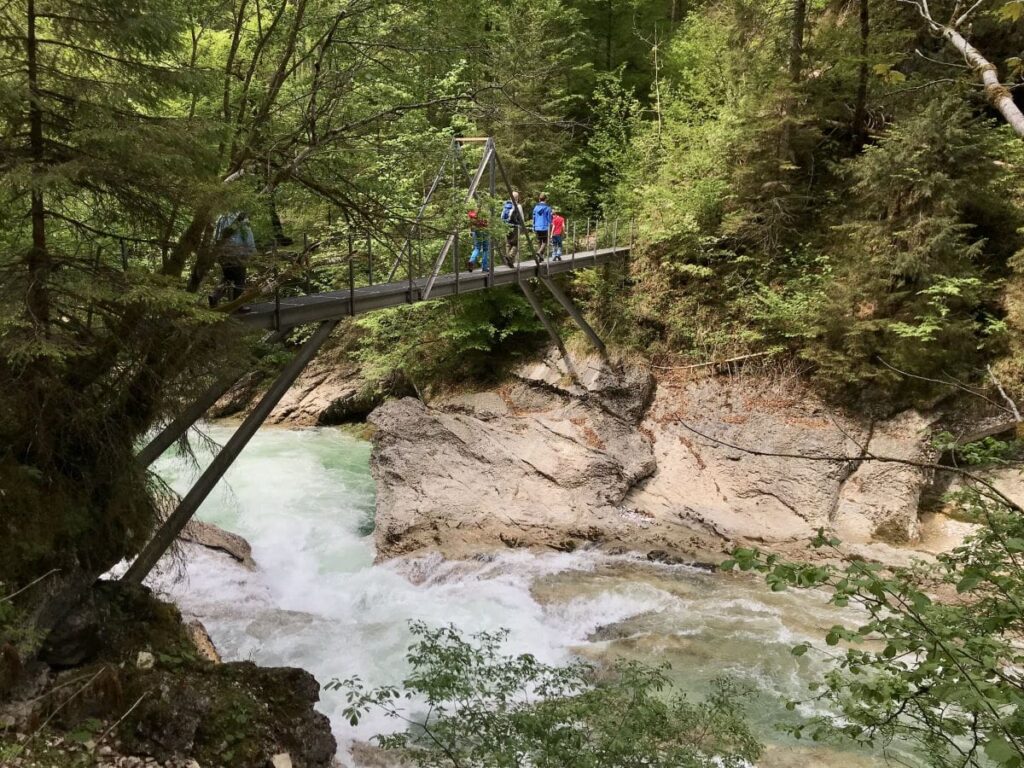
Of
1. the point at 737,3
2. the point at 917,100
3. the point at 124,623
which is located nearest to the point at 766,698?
the point at 124,623

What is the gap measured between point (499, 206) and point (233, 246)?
3.39 m

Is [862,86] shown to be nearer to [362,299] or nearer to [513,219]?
[513,219]

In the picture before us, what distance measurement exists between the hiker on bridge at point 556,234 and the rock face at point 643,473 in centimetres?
255

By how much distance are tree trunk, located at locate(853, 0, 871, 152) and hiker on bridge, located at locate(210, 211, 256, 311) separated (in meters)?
9.94

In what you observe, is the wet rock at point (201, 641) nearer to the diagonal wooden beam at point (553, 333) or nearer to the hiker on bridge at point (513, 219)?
the hiker on bridge at point (513, 219)

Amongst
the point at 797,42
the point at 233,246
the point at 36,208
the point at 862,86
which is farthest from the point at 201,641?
the point at 862,86

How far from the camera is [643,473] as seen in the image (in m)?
9.73

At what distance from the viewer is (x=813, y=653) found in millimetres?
5984

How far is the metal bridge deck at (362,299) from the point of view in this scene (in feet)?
16.5

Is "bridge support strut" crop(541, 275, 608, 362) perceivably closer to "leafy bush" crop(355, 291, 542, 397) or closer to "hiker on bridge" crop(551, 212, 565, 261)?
"hiker on bridge" crop(551, 212, 565, 261)

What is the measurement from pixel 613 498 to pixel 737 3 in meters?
9.15

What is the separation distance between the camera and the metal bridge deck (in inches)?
199

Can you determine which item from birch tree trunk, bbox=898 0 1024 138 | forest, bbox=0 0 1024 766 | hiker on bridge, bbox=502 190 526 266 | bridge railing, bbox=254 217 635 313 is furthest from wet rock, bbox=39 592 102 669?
hiker on bridge, bbox=502 190 526 266

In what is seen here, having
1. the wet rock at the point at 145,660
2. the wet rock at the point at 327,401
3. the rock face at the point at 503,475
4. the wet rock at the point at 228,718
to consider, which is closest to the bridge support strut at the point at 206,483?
the wet rock at the point at 145,660
